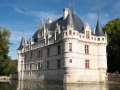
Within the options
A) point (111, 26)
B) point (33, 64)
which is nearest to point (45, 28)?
point (33, 64)

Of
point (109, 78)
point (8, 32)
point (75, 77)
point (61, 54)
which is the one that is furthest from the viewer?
point (8, 32)

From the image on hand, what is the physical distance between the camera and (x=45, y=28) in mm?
34375

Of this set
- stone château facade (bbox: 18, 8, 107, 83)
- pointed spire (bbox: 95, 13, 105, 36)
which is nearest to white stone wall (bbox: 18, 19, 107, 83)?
stone château facade (bbox: 18, 8, 107, 83)

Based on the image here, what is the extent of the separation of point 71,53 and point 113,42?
15.6 m

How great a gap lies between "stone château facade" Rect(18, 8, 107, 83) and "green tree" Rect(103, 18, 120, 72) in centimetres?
851

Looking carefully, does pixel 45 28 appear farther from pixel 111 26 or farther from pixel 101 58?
pixel 111 26

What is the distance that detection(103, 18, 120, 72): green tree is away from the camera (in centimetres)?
3774

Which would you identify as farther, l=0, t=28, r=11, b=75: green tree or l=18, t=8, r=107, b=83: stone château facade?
l=0, t=28, r=11, b=75: green tree

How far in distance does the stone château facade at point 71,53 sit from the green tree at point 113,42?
8.51 metres

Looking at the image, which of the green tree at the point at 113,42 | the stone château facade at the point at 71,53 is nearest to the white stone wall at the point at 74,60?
the stone château facade at the point at 71,53

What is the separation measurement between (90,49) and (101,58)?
2275 millimetres

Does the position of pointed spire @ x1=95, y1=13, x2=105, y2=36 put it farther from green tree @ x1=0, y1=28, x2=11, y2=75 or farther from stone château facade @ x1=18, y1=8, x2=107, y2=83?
green tree @ x1=0, y1=28, x2=11, y2=75

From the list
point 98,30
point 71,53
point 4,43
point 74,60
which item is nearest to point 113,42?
point 98,30

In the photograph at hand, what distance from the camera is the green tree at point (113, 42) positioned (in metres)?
37.7
